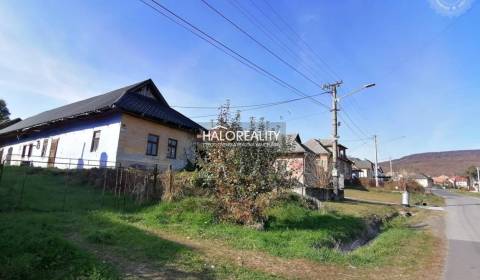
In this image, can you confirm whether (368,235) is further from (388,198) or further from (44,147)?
A: (44,147)

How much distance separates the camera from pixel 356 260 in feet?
25.9

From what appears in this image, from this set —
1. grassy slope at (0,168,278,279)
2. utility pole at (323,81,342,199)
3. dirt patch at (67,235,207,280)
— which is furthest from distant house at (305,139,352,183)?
dirt patch at (67,235,207,280)

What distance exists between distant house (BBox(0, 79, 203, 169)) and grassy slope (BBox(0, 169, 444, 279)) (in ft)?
18.5

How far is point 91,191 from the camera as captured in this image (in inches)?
521

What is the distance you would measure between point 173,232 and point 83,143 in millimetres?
14780

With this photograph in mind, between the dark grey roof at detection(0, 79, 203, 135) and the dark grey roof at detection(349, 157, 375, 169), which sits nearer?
the dark grey roof at detection(0, 79, 203, 135)

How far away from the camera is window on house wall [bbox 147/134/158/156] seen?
20547 millimetres

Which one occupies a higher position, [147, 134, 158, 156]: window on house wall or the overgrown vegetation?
[147, 134, 158, 156]: window on house wall

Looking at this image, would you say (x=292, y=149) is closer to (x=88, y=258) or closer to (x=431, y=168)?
(x=88, y=258)

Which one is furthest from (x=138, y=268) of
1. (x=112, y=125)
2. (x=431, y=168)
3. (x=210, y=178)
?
(x=431, y=168)

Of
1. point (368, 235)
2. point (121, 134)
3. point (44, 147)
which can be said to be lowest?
point (368, 235)

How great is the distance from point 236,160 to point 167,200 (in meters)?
3.32

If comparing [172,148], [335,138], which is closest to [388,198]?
[335,138]

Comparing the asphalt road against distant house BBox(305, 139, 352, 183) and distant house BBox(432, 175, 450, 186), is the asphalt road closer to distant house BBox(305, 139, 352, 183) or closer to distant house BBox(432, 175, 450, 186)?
distant house BBox(305, 139, 352, 183)
